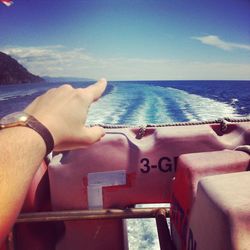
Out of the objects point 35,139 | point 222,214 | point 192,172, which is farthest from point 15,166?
point 192,172

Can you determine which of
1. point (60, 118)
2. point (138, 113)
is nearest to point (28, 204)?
point (60, 118)

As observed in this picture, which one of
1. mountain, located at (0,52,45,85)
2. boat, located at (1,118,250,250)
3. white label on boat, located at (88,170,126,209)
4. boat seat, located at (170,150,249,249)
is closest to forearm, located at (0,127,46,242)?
boat seat, located at (170,150,249,249)

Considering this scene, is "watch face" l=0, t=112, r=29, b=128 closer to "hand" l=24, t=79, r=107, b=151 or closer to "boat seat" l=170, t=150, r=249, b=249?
"hand" l=24, t=79, r=107, b=151

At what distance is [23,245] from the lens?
1.58 m

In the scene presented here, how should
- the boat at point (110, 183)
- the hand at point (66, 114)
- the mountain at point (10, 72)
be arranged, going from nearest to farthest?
1. the hand at point (66, 114)
2. the boat at point (110, 183)
3. the mountain at point (10, 72)

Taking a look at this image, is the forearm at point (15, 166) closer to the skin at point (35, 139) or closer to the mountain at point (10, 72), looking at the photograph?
the skin at point (35, 139)

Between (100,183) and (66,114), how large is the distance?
0.94 metres

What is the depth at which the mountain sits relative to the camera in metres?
54.4

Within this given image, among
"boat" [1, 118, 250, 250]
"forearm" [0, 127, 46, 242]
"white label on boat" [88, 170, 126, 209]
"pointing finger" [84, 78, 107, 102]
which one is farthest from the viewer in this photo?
"white label on boat" [88, 170, 126, 209]

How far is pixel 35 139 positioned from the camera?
602 millimetres

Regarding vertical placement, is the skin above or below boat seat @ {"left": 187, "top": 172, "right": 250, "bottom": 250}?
above

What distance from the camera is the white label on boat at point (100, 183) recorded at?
158cm

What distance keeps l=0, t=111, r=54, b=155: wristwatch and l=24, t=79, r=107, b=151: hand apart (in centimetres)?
1

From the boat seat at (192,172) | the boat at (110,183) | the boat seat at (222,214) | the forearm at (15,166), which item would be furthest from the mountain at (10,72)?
the forearm at (15,166)
